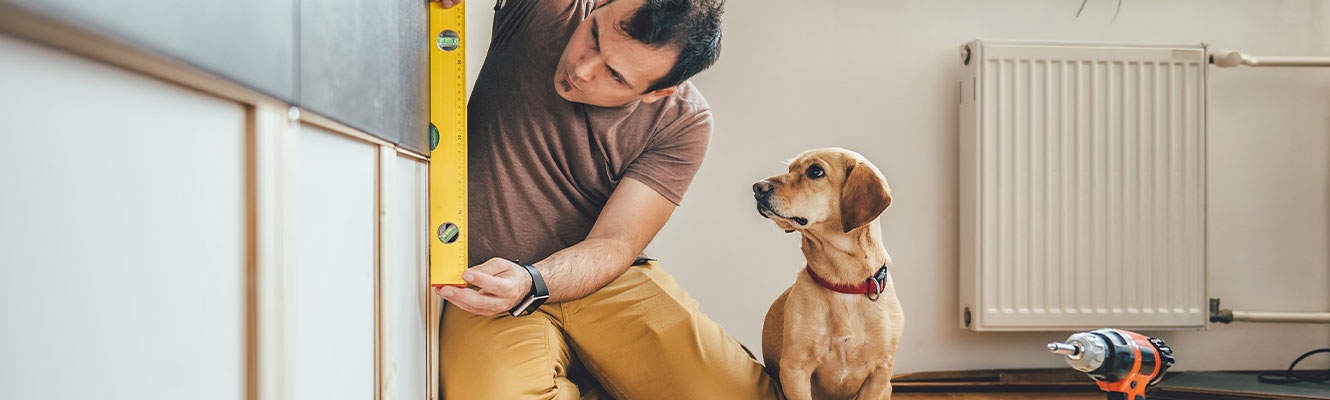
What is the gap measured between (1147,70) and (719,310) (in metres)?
1.38

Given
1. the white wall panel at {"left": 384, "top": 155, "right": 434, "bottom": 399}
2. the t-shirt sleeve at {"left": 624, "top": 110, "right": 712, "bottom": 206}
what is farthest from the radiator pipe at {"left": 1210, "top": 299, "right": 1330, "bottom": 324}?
the white wall panel at {"left": 384, "top": 155, "right": 434, "bottom": 399}

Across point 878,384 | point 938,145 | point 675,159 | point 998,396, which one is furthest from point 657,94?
point 998,396

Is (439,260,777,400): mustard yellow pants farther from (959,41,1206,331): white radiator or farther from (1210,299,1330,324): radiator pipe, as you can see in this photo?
(1210,299,1330,324): radiator pipe

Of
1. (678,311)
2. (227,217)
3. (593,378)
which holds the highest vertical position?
(227,217)

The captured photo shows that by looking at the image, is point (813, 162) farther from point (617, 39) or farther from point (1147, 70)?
point (1147, 70)

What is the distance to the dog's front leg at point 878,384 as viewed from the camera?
1229 millimetres

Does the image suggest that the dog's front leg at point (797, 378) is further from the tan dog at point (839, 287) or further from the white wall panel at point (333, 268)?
the white wall panel at point (333, 268)

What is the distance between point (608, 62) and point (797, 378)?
62cm

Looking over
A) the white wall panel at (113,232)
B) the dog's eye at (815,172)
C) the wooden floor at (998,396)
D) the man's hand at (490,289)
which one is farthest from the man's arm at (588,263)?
the wooden floor at (998,396)

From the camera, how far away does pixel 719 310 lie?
Result: 201 cm

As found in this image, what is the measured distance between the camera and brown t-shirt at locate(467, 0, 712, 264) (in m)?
1.25

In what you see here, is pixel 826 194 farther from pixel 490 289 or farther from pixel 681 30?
pixel 490 289

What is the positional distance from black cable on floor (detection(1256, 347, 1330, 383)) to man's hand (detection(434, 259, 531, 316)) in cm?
213

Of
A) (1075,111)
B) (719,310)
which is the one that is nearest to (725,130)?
(719,310)
